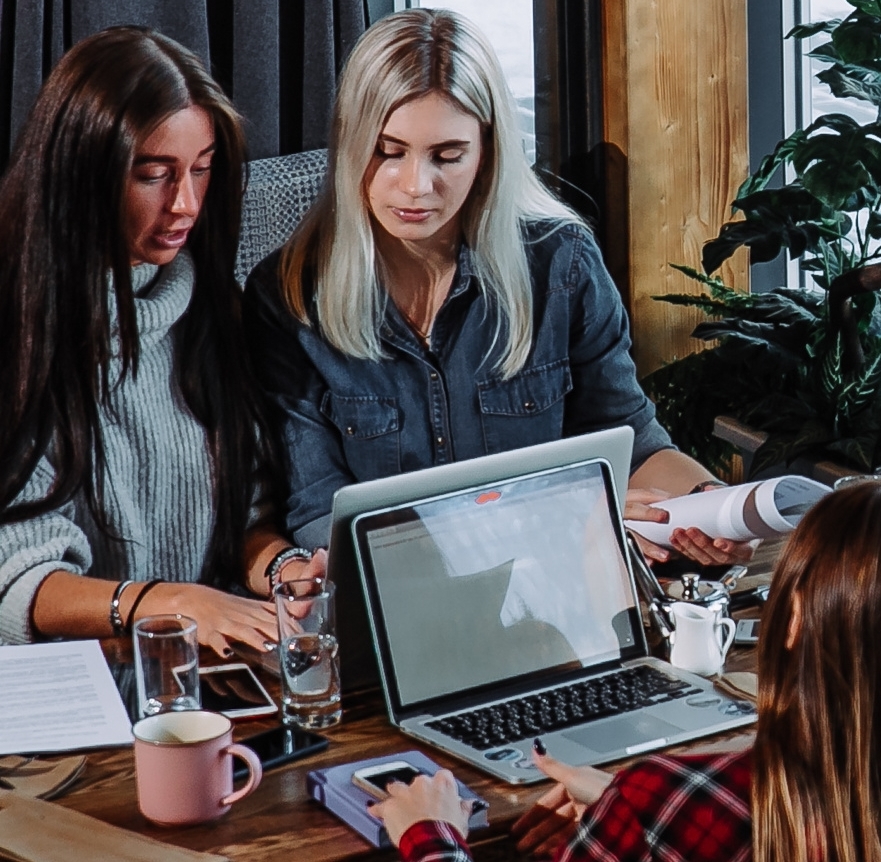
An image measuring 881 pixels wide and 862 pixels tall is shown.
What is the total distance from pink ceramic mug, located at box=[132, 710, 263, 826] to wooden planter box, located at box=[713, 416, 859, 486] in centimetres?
169

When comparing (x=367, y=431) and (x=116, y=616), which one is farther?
(x=367, y=431)

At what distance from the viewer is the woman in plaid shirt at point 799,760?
1.09 m

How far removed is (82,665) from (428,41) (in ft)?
3.40

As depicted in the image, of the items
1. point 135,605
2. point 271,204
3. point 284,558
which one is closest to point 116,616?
point 135,605

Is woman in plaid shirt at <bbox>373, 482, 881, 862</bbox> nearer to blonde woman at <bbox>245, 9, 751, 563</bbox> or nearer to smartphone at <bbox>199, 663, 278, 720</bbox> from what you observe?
smartphone at <bbox>199, 663, 278, 720</bbox>

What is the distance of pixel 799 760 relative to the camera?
3.62 ft

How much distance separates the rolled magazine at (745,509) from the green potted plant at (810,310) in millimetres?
1084

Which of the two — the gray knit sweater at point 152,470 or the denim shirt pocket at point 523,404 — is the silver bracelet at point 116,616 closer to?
the gray knit sweater at point 152,470

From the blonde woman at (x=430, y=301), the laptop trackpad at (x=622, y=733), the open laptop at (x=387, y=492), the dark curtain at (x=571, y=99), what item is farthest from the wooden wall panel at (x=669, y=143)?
the laptop trackpad at (x=622, y=733)

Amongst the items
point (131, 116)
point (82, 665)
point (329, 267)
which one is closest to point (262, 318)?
point (329, 267)

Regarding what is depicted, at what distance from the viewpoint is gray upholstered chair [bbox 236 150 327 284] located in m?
2.84

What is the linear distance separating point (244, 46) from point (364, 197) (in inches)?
44.3

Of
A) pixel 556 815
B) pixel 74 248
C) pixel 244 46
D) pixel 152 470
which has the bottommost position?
pixel 556 815

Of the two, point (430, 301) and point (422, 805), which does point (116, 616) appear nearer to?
point (422, 805)
